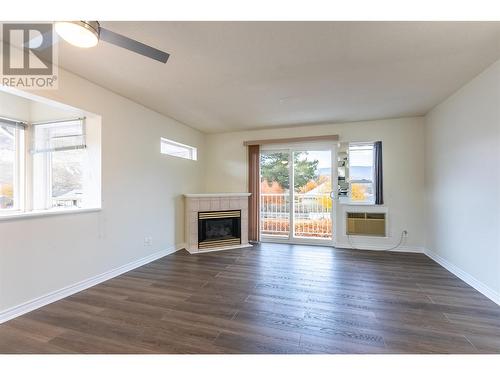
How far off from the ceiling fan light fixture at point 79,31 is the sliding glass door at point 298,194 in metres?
4.03

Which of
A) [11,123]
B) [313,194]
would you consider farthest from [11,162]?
[313,194]

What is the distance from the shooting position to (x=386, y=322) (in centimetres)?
202

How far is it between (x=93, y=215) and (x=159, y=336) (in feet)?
5.97

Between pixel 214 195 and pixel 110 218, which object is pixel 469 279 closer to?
pixel 214 195

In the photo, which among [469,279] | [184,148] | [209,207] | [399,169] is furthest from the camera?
[184,148]

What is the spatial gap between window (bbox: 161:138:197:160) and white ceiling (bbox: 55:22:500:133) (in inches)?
26.3

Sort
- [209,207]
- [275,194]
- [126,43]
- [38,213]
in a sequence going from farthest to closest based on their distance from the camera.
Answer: [275,194], [209,207], [38,213], [126,43]

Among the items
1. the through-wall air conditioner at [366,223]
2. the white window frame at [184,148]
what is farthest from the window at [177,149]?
the through-wall air conditioner at [366,223]

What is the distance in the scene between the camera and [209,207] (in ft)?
15.3

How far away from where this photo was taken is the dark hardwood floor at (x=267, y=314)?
173 centimetres
